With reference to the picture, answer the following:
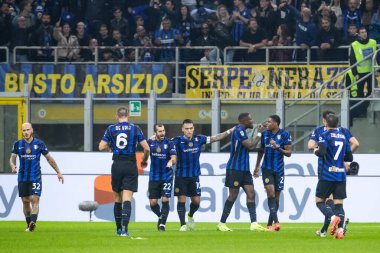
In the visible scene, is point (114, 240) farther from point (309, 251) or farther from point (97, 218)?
point (97, 218)

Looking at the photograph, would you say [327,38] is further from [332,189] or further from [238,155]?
[332,189]

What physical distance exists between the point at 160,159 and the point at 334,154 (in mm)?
4226

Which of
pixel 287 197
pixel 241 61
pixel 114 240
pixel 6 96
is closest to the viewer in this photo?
pixel 114 240

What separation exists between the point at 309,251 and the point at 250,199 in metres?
5.40

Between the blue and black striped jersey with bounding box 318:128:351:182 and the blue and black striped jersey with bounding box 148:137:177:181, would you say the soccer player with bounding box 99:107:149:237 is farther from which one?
the blue and black striped jersey with bounding box 148:137:177:181

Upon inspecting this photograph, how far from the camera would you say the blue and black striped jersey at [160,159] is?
73.9 feet

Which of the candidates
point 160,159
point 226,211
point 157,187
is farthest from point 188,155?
point 226,211

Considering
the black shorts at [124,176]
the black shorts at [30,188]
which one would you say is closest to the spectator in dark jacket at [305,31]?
the black shorts at [30,188]

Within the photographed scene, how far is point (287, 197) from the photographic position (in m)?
26.1

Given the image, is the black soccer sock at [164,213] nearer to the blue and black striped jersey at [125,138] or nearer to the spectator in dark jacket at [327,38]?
the blue and black striped jersey at [125,138]

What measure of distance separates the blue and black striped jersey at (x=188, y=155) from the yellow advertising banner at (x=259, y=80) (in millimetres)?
6338

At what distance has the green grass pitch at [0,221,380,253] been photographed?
669 inches

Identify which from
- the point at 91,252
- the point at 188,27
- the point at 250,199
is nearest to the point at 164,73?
the point at 188,27

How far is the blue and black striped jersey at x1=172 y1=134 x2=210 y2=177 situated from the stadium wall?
13.1 feet
